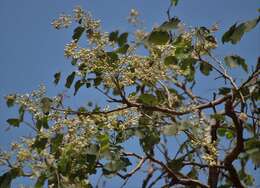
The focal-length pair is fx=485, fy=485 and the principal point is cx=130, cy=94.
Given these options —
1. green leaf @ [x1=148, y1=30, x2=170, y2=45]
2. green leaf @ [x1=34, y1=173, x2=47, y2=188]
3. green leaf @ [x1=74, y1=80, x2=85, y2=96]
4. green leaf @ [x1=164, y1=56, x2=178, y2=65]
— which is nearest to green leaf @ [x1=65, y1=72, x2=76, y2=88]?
green leaf @ [x1=74, y1=80, x2=85, y2=96]

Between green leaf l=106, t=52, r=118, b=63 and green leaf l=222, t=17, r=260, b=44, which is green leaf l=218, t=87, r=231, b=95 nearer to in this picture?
green leaf l=222, t=17, r=260, b=44

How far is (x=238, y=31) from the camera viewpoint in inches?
87.4

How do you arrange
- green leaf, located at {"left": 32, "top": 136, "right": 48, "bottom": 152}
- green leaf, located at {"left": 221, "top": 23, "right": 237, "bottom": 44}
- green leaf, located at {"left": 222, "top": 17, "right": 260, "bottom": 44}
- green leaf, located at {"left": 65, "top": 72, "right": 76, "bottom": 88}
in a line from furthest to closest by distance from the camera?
green leaf, located at {"left": 65, "top": 72, "right": 76, "bottom": 88} → green leaf, located at {"left": 32, "top": 136, "right": 48, "bottom": 152} → green leaf, located at {"left": 221, "top": 23, "right": 237, "bottom": 44} → green leaf, located at {"left": 222, "top": 17, "right": 260, "bottom": 44}

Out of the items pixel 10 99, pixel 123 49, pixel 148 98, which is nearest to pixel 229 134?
pixel 148 98

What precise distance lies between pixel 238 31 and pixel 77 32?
3.22 feet

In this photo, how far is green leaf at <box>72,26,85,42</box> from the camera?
109 inches

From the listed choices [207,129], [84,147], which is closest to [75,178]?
[84,147]

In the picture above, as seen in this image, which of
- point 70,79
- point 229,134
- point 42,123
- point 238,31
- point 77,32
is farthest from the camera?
point 229,134

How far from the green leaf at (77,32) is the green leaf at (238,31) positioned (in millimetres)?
842

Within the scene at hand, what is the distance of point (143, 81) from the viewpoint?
3008 millimetres

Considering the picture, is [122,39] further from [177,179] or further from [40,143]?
[177,179]

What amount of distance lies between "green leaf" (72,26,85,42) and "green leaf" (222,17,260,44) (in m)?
0.84

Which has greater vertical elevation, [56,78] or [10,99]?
[56,78]

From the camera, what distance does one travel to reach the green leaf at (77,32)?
2773mm
